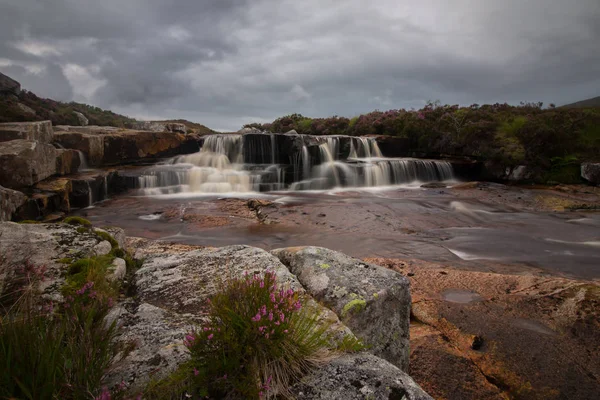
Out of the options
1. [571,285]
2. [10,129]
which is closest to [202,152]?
[10,129]

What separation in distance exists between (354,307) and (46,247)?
344 cm

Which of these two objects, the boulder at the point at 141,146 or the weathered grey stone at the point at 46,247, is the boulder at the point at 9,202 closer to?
the weathered grey stone at the point at 46,247

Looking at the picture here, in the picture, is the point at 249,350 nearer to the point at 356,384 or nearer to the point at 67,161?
the point at 356,384

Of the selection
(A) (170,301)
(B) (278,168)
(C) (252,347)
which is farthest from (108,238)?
(B) (278,168)

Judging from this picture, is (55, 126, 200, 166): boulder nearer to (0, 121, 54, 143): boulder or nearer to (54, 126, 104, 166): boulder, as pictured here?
(54, 126, 104, 166): boulder

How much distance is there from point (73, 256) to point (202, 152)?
20.5m

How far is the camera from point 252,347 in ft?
6.56

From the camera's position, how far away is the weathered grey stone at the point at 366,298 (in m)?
2.96

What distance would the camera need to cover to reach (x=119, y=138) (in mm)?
20188

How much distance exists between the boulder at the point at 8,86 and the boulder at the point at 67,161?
1901 centimetres

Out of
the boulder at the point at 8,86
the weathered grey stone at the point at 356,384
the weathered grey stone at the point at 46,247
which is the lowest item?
the weathered grey stone at the point at 356,384

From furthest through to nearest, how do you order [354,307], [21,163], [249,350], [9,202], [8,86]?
[8,86] → [21,163] → [9,202] → [354,307] → [249,350]

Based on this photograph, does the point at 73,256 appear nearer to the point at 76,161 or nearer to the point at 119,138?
the point at 76,161

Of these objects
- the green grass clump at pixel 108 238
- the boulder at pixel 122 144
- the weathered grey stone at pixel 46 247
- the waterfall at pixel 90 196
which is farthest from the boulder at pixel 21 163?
the green grass clump at pixel 108 238
